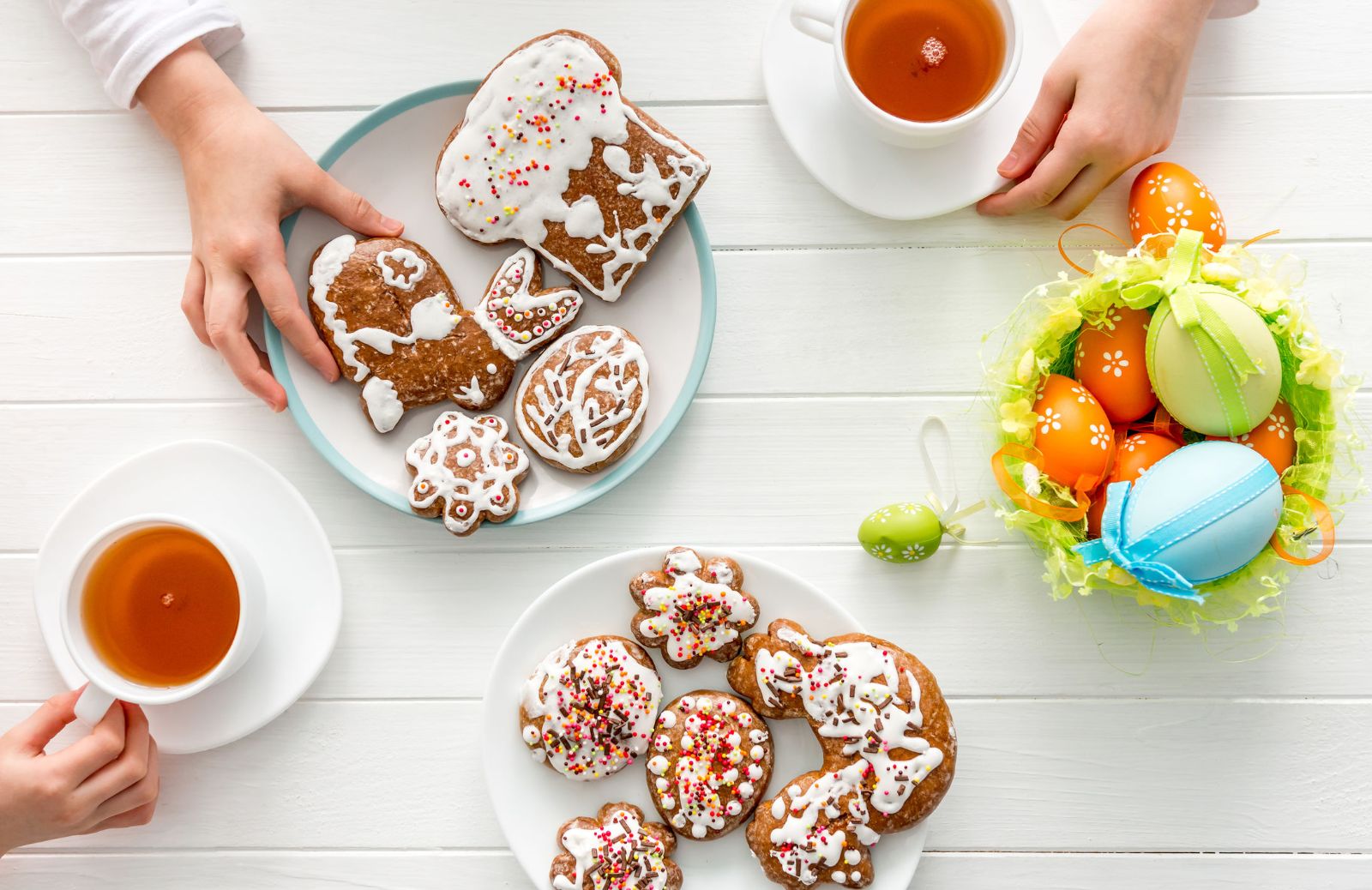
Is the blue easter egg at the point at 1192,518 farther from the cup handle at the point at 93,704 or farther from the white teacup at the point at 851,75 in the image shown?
the cup handle at the point at 93,704

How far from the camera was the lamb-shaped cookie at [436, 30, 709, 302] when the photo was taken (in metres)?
1.06

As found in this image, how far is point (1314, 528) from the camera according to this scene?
99cm

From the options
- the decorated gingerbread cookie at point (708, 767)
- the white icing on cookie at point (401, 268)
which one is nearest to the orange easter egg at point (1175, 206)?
the decorated gingerbread cookie at point (708, 767)

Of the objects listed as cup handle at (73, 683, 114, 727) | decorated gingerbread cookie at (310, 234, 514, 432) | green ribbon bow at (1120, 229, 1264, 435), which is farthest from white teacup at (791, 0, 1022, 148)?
cup handle at (73, 683, 114, 727)

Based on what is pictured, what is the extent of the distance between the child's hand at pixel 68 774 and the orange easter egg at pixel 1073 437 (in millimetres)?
1051

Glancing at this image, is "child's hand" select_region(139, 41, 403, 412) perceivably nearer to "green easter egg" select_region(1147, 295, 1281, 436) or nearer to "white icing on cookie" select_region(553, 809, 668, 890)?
"white icing on cookie" select_region(553, 809, 668, 890)

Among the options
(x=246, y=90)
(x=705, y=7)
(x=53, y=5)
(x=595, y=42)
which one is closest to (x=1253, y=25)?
(x=705, y=7)

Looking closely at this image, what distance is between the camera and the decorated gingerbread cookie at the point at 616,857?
1.04 metres

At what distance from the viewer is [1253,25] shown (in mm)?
1164

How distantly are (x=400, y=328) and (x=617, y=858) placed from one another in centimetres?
63

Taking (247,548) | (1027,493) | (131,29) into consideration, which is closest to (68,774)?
(247,548)

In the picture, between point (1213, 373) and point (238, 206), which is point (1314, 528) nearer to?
point (1213, 373)

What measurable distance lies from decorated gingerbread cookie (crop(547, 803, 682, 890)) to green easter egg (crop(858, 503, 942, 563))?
1.33ft

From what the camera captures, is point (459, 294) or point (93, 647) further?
point (459, 294)
